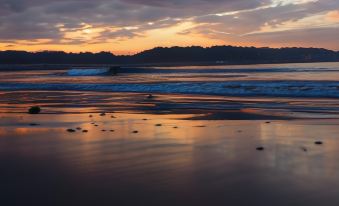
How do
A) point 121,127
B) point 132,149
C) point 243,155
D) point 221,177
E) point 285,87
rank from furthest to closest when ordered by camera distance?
point 285,87
point 121,127
point 132,149
point 243,155
point 221,177

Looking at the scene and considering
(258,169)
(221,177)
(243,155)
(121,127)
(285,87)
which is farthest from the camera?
(285,87)

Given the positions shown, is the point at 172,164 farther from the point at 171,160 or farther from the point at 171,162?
the point at 171,160

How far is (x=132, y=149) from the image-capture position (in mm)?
7699

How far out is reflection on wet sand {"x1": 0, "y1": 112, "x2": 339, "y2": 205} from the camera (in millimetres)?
5027

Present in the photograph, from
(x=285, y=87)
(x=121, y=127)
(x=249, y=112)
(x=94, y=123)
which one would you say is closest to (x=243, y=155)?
(x=121, y=127)

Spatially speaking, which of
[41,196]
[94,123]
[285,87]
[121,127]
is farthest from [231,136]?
[285,87]

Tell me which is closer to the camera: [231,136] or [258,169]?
[258,169]

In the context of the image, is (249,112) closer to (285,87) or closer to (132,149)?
(132,149)

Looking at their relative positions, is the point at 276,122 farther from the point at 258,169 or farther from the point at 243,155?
the point at 258,169

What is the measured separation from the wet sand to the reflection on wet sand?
1cm

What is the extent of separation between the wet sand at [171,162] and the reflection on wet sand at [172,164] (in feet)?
0.04

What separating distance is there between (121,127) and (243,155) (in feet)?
13.6

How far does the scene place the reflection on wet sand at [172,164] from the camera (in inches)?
198

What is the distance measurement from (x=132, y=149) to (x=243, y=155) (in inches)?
72.3
